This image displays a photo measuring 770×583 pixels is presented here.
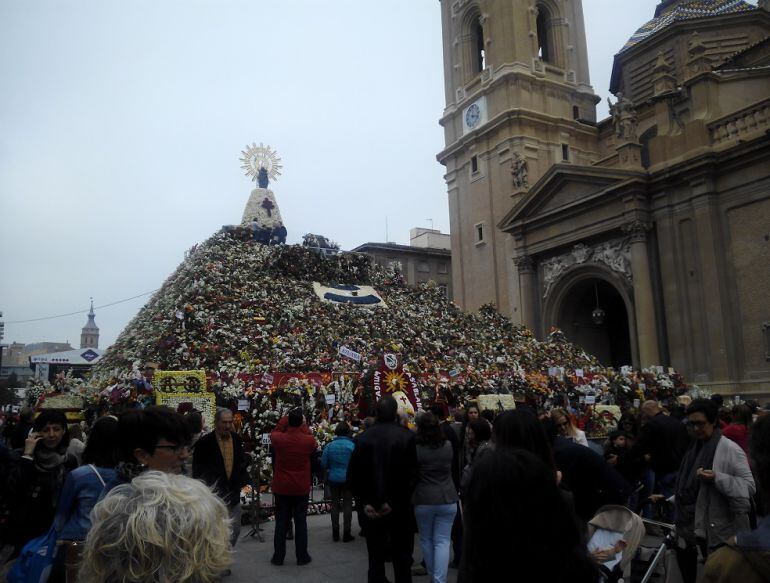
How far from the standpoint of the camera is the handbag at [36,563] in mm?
3426

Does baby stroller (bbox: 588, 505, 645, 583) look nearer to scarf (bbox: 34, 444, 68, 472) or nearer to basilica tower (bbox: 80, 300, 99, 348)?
scarf (bbox: 34, 444, 68, 472)

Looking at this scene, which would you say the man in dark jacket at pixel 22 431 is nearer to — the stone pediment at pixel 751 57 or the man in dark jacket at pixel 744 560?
the man in dark jacket at pixel 744 560

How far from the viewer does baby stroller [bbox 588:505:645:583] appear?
4203 millimetres

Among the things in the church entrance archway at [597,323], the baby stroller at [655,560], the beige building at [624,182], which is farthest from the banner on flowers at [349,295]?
the baby stroller at [655,560]

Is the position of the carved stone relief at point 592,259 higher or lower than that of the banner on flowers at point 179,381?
higher

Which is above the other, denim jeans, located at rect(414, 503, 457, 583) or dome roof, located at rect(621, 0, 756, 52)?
dome roof, located at rect(621, 0, 756, 52)

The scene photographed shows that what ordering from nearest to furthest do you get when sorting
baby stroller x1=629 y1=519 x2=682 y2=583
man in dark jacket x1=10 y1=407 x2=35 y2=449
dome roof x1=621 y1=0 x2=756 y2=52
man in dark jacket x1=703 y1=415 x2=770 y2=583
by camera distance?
man in dark jacket x1=703 y1=415 x2=770 y2=583
baby stroller x1=629 y1=519 x2=682 y2=583
man in dark jacket x1=10 y1=407 x2=35 y2=449
dome roof x1=621 y1=0 x2=756 y2=52

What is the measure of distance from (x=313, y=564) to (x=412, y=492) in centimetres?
247

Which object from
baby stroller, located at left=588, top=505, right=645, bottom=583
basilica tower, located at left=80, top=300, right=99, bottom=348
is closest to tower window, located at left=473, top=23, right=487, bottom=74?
baby stroller, located at left=588, top=505, right=645, bottom=583

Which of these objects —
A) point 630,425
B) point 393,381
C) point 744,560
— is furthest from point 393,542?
point 393,381

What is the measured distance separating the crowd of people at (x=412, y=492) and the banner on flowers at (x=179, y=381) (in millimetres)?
2902

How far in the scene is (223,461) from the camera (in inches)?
265

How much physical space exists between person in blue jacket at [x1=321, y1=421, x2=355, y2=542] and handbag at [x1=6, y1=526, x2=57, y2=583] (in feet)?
19.4

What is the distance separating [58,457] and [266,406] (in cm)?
872
